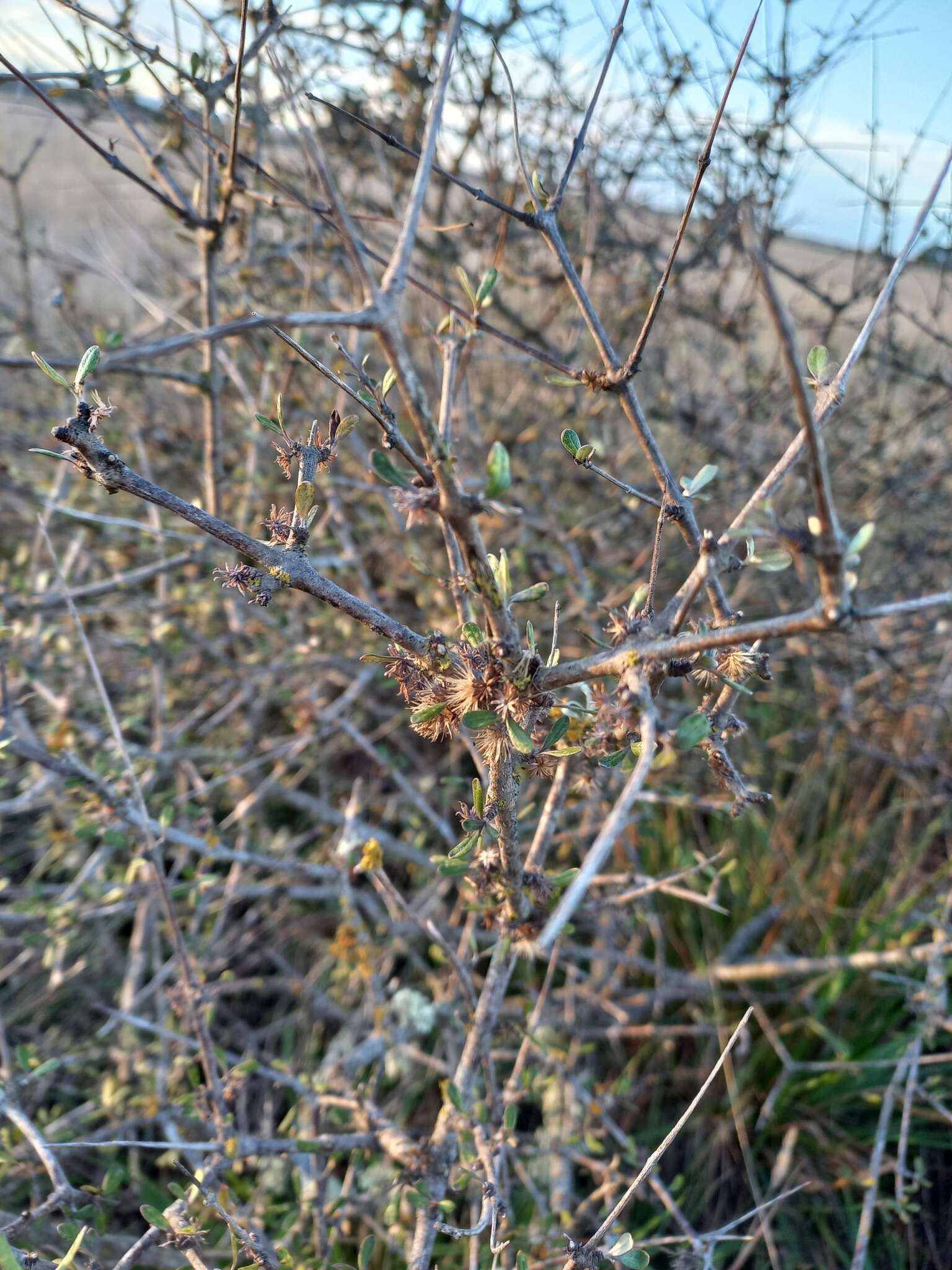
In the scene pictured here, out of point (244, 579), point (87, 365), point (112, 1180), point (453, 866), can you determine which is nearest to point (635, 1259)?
point (453, 866)

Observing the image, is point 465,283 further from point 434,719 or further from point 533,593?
point 434,719

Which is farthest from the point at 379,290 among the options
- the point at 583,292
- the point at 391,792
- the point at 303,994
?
the point at 391,792

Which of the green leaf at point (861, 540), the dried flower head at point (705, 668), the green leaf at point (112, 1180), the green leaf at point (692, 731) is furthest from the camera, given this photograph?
the green leaf at point (112, 1180)

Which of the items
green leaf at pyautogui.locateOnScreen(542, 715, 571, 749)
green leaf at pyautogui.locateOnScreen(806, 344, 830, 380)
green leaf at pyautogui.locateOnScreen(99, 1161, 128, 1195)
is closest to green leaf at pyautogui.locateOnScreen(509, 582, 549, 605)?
green leaf at pyautogui.locateOnScreen(542, 715, 571, 749)

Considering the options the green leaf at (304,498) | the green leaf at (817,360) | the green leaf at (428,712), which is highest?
the green leaf at (817,360)

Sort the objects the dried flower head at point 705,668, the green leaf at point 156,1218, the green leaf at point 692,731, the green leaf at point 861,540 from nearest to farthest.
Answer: the green leaf at point 861,540 < the green leaf at point 692,731 < the dried flower head at point 705,668 < the green leaf at point 156,1218

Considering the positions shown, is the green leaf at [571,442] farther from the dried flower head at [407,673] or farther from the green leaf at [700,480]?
the dried flower head at [407,673]

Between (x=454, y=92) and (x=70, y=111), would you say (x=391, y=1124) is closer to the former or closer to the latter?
(x=454, y=92)

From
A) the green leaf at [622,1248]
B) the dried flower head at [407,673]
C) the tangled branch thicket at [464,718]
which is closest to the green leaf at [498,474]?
the tangled branch thicket at [464,718]
